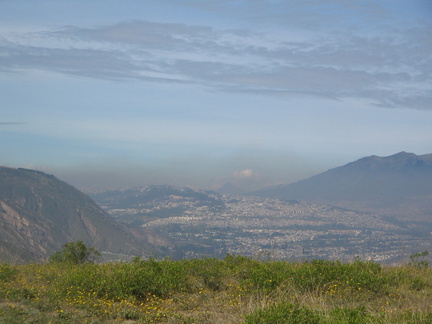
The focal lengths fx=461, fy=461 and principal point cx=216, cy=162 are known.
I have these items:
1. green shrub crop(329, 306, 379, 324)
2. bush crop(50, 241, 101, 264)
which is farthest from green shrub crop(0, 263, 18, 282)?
green shrub crop(329, 306, 379, 324)

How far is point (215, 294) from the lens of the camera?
11148 millimetres

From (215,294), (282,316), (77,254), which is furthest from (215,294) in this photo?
(77,254)

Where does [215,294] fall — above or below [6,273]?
below

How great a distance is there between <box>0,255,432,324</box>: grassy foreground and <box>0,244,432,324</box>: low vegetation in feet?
0.06

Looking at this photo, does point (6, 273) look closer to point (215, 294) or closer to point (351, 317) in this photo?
point (215, 294)

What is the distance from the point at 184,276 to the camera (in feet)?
39.7

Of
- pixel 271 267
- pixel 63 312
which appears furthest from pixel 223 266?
pixel 63 312

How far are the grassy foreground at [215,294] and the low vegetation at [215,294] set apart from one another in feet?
0.06

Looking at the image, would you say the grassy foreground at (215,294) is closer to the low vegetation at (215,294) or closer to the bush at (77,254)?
the low vegetation at (215,294)

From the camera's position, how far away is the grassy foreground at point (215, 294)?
8500 mm

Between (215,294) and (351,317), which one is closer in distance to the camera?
(351,317)

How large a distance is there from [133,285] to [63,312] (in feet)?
7.18

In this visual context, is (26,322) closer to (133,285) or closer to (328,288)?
(133,285)

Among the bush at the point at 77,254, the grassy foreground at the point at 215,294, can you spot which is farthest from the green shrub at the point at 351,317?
the bush at the point at 77,254
